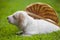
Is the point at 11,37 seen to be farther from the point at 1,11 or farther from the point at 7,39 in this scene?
the point at 1,11

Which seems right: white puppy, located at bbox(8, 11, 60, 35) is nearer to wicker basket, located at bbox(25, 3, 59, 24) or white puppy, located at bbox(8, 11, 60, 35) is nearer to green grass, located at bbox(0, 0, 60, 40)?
green grass, located at bbox(0, 0, 60, 40)

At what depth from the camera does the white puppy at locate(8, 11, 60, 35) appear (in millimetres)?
4821

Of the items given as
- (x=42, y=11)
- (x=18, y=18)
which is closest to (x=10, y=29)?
(x=18, y=18)

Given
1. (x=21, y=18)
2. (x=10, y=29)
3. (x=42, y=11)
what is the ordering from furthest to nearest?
Answer: (x=10, y=29), (x=42, y=11), (x=21, y=18)

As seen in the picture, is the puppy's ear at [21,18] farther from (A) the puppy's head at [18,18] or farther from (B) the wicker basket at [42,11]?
(B) the wicker basket at [42,11]

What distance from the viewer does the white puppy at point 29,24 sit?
4.82m

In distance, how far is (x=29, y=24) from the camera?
191 inches

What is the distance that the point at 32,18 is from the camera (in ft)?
16.4

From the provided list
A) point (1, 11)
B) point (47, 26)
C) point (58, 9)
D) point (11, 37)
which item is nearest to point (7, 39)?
point (11, 37)

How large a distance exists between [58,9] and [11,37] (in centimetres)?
288

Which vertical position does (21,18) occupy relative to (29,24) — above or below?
above

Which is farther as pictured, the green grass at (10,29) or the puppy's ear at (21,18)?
the puppy's ear at (21,18)

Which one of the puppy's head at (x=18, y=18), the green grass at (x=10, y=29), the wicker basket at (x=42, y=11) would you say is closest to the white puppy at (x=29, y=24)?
the puppy's head at (x=18, y=18)

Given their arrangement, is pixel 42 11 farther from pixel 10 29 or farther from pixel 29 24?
pixel 10 29
